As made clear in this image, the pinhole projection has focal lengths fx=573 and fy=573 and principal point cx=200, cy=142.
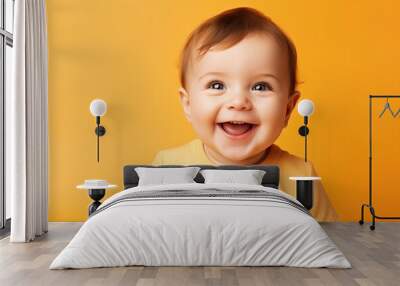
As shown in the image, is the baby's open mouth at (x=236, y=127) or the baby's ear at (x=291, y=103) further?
the baby's ear at (x=291, y=103)

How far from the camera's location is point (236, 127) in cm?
697

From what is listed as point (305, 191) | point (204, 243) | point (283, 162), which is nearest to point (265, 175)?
point (283, 162)

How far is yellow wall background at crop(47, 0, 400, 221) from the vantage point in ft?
23.9

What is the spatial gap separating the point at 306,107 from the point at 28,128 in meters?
3.27

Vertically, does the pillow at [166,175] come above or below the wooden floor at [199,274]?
above

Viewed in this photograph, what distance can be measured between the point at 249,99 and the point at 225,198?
7.09ft

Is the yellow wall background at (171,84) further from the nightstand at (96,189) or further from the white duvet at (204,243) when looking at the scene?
the white duvet at (204,243)

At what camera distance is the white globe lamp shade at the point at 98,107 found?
7.02 m

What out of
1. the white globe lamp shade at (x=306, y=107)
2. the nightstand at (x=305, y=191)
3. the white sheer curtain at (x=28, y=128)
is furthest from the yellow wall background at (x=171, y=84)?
the white sheer curtain at (x=28, y=128)

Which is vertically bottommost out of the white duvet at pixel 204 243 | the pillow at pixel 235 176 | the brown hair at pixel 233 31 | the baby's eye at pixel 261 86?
the white duvet at pixel 204 243

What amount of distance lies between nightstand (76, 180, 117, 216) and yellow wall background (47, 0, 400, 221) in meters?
0.43

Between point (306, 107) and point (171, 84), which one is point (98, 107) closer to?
point (171, 84)

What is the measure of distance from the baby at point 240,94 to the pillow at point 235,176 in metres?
0.43

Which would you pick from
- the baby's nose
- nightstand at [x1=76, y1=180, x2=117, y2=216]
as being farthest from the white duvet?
the baby's nose
